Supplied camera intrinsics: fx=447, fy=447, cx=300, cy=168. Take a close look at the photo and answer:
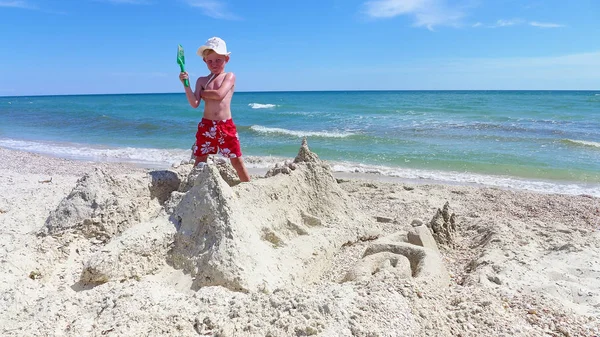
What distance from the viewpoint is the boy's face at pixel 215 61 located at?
3586mm

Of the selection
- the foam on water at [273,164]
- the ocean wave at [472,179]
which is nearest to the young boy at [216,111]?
the foam on water at [273,164]

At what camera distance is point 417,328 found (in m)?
2.00

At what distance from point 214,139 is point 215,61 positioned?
2.06ft

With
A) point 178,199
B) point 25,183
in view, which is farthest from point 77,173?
point 178,199

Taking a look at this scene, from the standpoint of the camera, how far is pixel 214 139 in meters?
3.67

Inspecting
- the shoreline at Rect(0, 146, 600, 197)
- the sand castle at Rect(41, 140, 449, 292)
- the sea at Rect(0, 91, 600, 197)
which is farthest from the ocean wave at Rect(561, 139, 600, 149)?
the sand castle at Rect(41, 140, 449, 292)

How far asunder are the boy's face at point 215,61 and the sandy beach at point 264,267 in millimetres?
813

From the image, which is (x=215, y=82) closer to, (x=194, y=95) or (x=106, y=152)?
(x=194, y=95)

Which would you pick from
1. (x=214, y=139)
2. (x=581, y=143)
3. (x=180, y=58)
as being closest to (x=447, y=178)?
(x=214, y=139)

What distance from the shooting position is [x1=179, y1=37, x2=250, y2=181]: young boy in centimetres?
358

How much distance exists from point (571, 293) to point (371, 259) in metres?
1.31

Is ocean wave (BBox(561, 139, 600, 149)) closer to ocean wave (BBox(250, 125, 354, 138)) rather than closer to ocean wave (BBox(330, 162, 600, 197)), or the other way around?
ocean wave (BBox(330, 162, 600, 197))

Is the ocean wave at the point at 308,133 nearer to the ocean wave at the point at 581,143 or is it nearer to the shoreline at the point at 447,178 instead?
the shoreline at the point at 447,178

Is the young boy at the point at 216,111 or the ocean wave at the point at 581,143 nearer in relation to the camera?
the young boy at the point at 216,111
